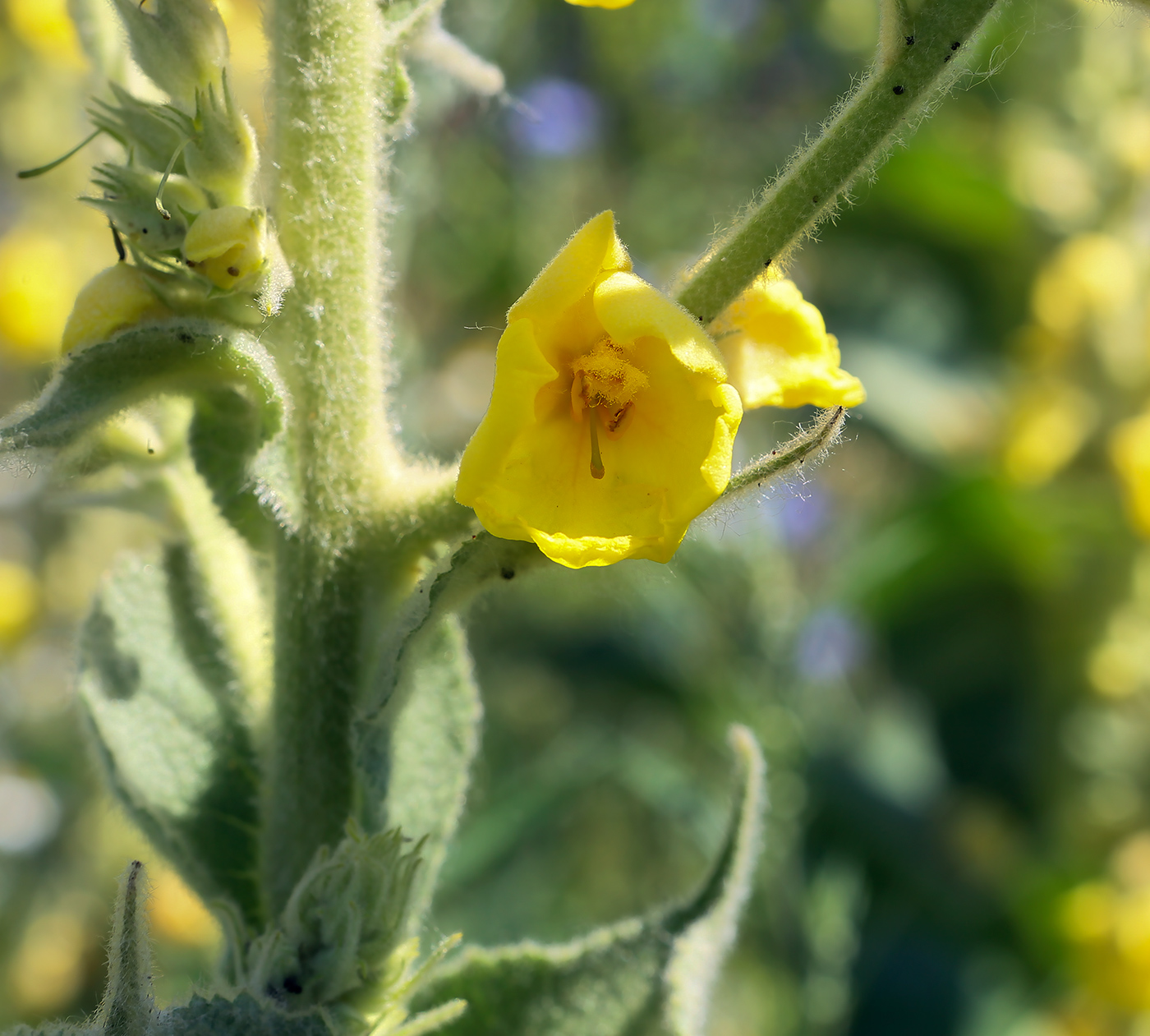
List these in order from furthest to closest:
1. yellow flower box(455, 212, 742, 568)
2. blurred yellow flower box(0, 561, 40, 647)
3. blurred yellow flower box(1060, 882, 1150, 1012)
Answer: blurred yellow flower box(0, 561, 40, 647) < blurred yellow flower box(1060, 882, 1150, 1012) < yellow flower box(455, 212, 742, 568)

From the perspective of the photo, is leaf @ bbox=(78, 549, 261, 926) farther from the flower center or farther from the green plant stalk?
the green plant stalk

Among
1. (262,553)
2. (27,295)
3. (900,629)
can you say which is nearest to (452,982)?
(262,553)

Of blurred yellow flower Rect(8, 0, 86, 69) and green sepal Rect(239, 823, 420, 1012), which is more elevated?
green sepal Rect(239, 823, 420, 1012)

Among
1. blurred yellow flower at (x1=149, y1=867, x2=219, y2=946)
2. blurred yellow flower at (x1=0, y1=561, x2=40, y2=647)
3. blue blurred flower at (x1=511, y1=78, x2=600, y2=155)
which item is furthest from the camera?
blue blurred flower at (x1=511, y1=78, x2=600, y2=155)

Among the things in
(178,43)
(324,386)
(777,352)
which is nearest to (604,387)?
(777,352)

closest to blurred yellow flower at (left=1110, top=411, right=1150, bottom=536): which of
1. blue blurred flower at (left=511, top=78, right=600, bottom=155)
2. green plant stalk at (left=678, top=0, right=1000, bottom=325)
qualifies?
blue blurred flower at (left=511, top=78, right=600, bottom=155)

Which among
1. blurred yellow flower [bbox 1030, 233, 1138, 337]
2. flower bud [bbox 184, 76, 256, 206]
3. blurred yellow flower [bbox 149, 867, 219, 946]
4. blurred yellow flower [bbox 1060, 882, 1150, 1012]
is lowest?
blurred yellow flower [bbox 149, 867, 219, 946]

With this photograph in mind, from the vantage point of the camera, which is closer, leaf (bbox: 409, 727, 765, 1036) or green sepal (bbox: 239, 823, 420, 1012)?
green sepal (bbox: 239, 823, 420, 1012)
